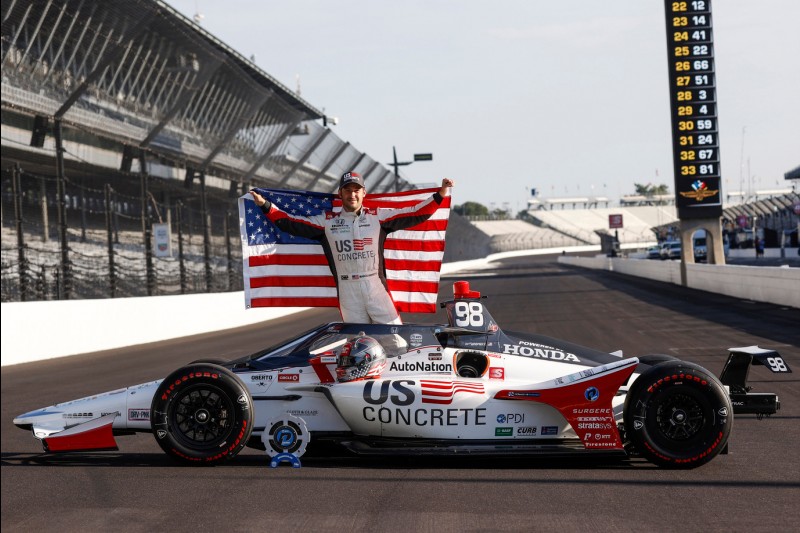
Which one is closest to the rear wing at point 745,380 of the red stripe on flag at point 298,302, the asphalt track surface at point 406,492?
the asphalt track surface at point 406,492

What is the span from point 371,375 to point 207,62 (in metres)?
23.8

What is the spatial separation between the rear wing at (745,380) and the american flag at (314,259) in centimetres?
249

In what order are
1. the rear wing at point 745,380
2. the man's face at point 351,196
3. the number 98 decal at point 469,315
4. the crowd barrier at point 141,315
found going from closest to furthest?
the rear wing at point 745,380
the number 98 decal at point 469,315
the man's face at point 351,196
the crowd barrier at point 141,315

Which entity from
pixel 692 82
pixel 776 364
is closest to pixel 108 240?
pixel 776 364

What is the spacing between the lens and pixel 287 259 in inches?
324

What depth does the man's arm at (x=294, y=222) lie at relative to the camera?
7.78 meters

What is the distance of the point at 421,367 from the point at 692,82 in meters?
31.4

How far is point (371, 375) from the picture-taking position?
6949 millimetres

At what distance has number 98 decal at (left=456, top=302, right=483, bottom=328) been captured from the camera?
7.22m

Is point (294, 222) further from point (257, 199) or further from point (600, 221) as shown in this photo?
point (600, 221)

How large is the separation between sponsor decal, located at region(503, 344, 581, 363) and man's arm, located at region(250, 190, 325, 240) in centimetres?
181

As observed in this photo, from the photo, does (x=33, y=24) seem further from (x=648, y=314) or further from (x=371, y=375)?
(x=371, y=375)

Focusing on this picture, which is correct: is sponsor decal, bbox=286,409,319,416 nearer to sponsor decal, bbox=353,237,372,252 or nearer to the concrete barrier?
sponsor decal, bbox=353,237,372,252

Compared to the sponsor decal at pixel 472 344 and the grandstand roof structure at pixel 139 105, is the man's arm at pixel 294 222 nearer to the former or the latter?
the sponsor decal at pixel 472 344
